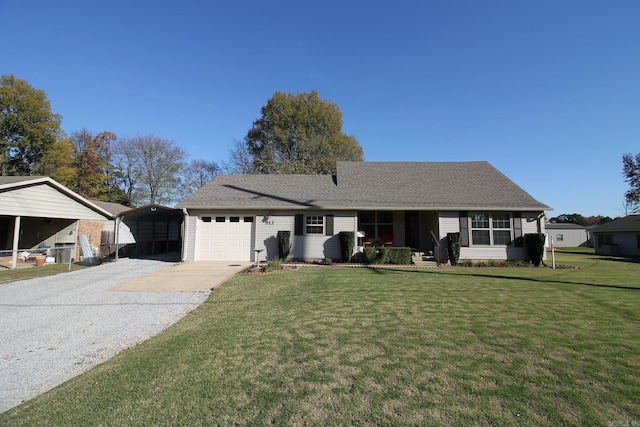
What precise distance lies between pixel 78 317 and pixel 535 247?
16177mm

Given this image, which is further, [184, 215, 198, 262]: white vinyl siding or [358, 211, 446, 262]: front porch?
[358, 211, 446, 262]: front porch

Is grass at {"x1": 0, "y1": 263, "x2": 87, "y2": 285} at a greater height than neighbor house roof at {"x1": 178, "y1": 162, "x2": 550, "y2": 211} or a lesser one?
lesser

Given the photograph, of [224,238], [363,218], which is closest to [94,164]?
[224,238]

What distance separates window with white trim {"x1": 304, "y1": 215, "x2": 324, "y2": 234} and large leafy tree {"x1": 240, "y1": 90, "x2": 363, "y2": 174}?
51.9ft

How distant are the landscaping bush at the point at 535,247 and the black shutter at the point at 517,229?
0.34 m

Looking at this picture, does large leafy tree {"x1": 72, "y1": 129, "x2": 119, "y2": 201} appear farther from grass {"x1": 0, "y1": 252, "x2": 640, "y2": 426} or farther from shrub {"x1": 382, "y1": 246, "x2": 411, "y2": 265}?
grass {"x1": 0, "y1": 252, "x2": 640, "y2": 426}

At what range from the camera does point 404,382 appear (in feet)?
10.4

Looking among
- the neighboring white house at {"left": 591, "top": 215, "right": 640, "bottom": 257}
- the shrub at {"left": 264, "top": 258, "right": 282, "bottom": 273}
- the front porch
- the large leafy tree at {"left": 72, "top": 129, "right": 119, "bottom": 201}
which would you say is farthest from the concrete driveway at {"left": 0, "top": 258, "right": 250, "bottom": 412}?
the neighboring white house at {"left": 591, "top": 215, "right": 640, "bottom": 257}

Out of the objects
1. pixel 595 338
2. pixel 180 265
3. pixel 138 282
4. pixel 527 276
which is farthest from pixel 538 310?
pixel 180 265

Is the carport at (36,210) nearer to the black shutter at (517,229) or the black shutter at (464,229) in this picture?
the black shutter at (464,229)

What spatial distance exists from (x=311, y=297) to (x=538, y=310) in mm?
4588

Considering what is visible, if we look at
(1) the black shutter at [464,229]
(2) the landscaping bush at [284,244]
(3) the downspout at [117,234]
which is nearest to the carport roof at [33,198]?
(3) the downspout at [117,234]

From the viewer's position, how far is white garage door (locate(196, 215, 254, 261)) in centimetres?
1456

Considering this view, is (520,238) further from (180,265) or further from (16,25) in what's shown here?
(16,25)
